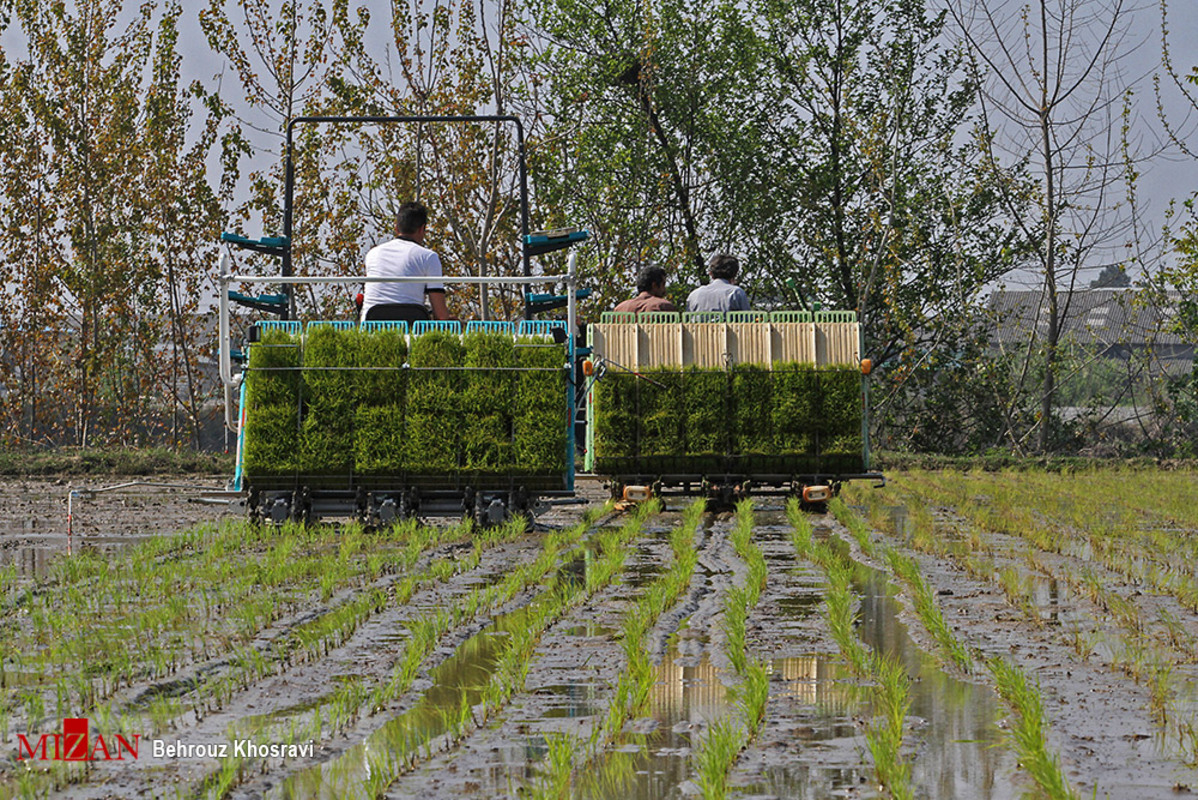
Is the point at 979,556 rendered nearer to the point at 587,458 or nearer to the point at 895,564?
the point at 895,564

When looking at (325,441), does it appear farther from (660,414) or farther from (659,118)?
(659,118)

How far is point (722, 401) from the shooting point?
12.1m

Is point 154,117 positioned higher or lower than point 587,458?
higher

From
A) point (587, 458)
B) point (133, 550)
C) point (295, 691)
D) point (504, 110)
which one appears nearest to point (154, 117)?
point (504, 110)

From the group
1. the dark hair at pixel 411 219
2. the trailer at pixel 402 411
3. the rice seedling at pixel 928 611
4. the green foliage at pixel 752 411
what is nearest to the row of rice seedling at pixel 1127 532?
the rice seedling at pixel 928 611

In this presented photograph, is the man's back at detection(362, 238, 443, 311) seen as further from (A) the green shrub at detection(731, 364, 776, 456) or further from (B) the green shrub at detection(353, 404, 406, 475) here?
(A) the green shrub at detection(731, 364, 776, 456)

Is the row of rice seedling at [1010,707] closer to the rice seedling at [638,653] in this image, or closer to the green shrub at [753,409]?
the rice seedling at [638,653]

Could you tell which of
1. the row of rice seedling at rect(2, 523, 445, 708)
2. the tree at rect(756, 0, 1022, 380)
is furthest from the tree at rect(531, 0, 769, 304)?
the row of rice seedling at rect(2, 523, 445, 708)

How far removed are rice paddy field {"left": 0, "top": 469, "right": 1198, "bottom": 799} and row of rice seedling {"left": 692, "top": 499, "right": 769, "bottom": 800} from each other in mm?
16

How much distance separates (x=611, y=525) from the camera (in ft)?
39.1

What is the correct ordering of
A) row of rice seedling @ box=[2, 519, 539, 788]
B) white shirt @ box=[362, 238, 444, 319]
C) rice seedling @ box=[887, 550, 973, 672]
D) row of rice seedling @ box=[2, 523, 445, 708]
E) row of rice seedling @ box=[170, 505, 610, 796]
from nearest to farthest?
1. row of rice seedling @ box=[170, 505, 610, 796]
2. row of rice seedling @ box=[2, 519, 539, 788]
3. row of rice seedling @ box=[2, 523, 445, 708]
4. rice seedling @ box=[887, 550, 973, 672]
5. white shirt @ box=[362, 238, 444, 319]

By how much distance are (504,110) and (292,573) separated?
15.3 meters

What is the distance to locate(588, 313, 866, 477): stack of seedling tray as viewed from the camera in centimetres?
1212

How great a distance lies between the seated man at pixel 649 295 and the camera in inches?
516
